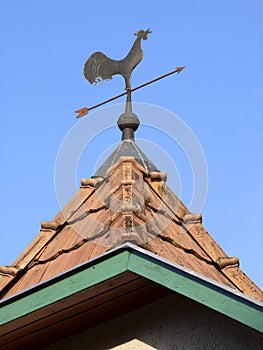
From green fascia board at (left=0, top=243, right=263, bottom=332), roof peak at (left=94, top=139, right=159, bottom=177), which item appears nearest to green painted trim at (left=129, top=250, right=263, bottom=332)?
green fascia board at (left=0, top=243, right=263, bottom=332)

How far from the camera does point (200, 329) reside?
17.1ft

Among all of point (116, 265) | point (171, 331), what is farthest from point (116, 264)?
point (171, 331)

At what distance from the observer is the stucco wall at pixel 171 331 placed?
5082 millimetres

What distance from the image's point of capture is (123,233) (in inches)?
210

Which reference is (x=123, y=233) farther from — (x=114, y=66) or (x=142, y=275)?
(x=114, y=66)

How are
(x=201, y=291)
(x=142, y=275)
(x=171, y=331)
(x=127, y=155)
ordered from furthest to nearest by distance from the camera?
(x=127, y=155) → (x=171, y=331) → (x=142, y=275) → (x=201, y=291)

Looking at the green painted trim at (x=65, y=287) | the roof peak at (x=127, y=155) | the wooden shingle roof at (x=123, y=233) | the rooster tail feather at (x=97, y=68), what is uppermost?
the rooster tail feather at (x=97, y=68)

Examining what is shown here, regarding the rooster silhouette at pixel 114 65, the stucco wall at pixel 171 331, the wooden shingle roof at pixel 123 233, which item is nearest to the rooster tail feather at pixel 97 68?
the rooster silhouette at pixel 114 65

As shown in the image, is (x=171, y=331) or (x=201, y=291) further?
(x=171, y=331)

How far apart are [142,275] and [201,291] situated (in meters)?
0.40

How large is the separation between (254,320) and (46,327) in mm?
1637

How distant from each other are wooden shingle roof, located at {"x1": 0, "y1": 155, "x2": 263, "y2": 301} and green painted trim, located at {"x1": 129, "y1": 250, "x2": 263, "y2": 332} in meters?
0.36

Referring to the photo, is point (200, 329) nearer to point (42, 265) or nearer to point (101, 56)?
point (42, 265)

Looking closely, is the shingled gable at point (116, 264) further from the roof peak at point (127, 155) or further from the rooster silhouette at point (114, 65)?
the rooster silhouette at point (114, 65)
